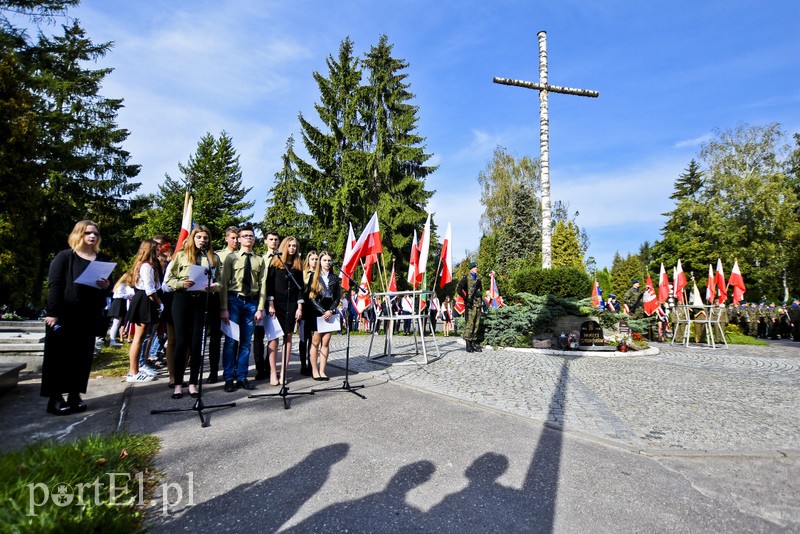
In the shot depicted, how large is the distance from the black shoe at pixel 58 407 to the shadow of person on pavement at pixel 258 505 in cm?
284

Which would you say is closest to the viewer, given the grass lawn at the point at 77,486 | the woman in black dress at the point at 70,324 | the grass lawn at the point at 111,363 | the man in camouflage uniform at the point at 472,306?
the grass lawn at the point at 77,486

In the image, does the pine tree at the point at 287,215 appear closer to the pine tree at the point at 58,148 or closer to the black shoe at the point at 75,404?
the pine tree at the point at 58,148

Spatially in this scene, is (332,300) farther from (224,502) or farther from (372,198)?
(372,198)

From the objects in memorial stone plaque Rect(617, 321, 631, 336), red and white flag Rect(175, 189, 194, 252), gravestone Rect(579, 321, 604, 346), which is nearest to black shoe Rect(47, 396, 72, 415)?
red and white flag Rect(175, 189, 194, 252)

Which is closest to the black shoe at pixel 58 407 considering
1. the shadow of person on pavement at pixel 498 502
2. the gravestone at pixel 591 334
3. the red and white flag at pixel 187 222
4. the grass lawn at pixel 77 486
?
the grass lawn at pixel 77 486

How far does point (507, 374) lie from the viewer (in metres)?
7.74

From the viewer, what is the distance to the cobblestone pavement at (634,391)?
4379mm

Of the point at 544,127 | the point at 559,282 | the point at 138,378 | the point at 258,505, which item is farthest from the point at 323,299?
the point at 544,127

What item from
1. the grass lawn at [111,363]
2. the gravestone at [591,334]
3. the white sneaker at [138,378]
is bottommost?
the grass lawn at [111,363]

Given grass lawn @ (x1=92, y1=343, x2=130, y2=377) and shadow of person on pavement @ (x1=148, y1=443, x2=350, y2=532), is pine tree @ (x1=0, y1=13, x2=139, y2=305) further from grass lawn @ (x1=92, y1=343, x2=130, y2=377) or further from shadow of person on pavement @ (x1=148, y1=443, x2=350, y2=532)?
shadow of person on pavement @ (x1=148, y1=443, x2=350, y2=532)

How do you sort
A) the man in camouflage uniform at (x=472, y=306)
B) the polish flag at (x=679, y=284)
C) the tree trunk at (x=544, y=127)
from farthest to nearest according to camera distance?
the tree trunk at (x=544, y=127)
the polish flag at (x=679, y=284)
the man in camouflage uniform at (x=472, y=306)

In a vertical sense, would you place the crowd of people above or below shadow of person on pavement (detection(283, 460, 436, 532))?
above

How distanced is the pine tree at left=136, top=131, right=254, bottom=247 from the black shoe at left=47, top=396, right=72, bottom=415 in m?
31.5

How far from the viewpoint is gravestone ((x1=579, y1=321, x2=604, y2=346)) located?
11.8m
